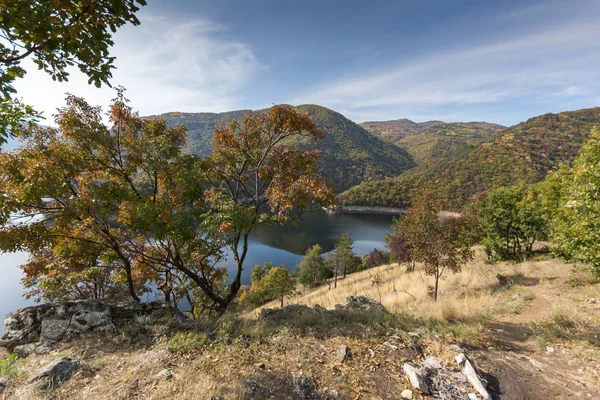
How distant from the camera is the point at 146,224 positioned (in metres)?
5.42

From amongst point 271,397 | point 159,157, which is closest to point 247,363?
point 271,397

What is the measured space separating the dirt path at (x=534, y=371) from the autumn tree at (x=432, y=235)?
16.6 ft

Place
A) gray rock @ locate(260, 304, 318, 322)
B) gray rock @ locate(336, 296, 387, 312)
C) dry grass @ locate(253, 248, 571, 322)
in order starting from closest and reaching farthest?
gray rock @ locate(260, 304, 318, 322) < gray rock @ locate(336, 296, 387, 312) < dry grass @ locate(253, 248, 571, 322)

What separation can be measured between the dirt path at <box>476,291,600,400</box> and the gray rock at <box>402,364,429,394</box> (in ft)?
3.06

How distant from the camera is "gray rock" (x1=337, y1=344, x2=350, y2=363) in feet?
12.4

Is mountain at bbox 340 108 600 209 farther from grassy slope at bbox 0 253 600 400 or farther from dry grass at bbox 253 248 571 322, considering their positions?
grassy slope at bbox 0 253 600 400

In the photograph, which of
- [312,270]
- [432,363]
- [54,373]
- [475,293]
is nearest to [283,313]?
[432,363]

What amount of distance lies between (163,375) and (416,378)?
10.8 feet

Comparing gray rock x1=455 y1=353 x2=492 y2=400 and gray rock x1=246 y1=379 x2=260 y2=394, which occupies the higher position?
gray rock x1=246 y1=379 x2=260 y2=394

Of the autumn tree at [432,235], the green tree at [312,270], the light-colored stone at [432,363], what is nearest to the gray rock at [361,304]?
the light-colored stone at [432,363]

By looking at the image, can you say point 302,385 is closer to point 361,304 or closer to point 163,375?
point 163,375

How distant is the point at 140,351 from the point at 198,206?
307 cm

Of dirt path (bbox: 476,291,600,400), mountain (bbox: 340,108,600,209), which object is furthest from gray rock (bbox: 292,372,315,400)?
mountain (bbox: 340,108,600,209)

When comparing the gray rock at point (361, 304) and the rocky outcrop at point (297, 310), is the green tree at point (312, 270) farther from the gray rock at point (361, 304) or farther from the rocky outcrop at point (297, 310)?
the rocky outcrop at point (297, 310)
